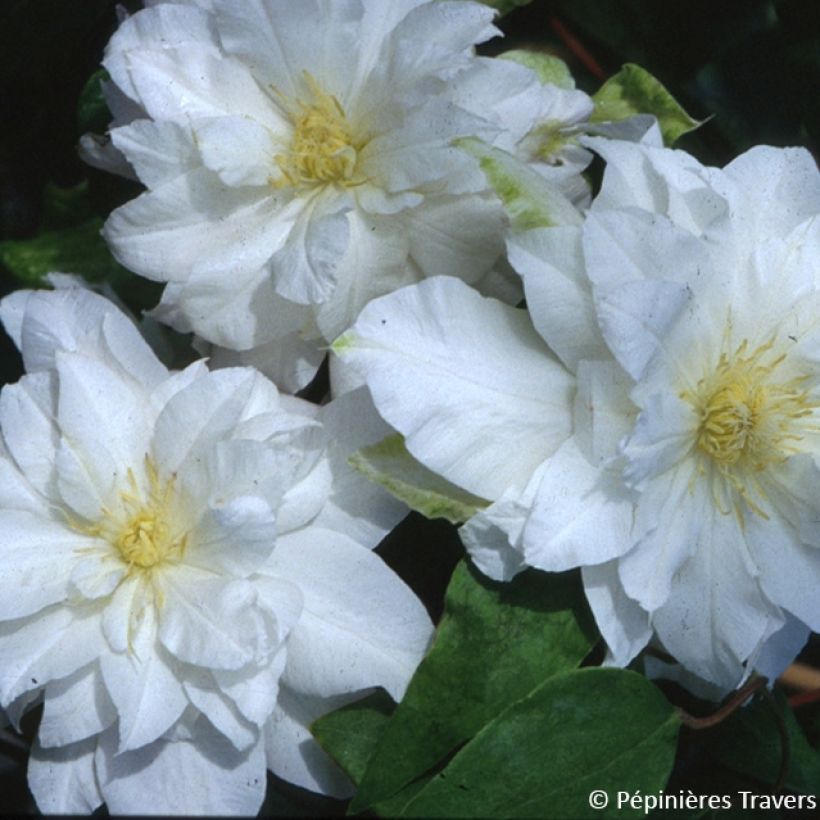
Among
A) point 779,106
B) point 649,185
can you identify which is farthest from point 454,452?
point 779,106

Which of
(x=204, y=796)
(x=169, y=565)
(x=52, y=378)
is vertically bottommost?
(x=204, y=796)

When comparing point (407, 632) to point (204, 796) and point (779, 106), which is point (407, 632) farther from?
point (779, 106)

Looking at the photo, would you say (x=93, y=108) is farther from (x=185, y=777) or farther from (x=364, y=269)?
(x=185, y=777)

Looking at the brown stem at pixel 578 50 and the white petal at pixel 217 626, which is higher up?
the brown stem at pixel 578 50

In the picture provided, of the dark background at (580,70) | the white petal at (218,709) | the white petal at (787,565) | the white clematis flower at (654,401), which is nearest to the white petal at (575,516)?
the white clematis flower at (654,401)

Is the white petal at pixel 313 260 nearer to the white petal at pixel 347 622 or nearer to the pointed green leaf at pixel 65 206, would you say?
the white petal at pixel 347 622

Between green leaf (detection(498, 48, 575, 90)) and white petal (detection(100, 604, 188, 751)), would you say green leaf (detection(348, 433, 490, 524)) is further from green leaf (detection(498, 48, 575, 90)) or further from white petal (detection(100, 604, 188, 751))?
green leaf (detection(498, 48, 575, 90))

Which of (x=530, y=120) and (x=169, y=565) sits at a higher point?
(x=530, y=120)
